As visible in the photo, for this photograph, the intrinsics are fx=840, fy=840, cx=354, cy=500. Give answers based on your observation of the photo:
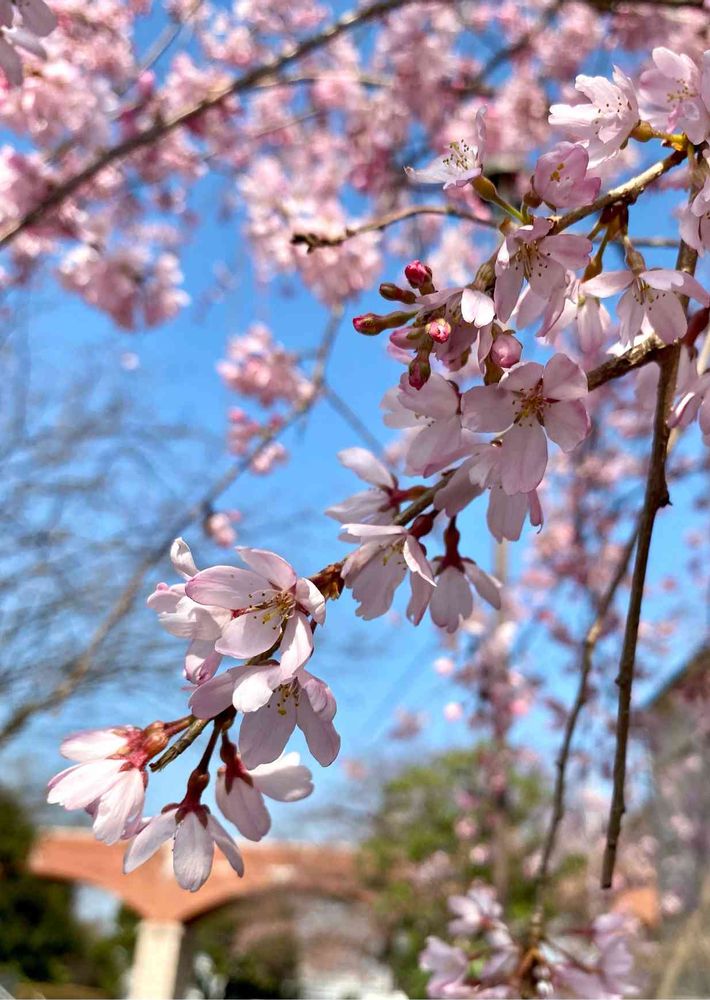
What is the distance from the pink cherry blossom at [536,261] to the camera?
551 mm

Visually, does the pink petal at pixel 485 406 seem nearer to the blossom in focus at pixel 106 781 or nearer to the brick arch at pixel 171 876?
the blossom in focus at pixel 106 781

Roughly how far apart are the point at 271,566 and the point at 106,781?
19cm

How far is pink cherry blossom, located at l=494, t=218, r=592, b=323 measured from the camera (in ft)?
1.81

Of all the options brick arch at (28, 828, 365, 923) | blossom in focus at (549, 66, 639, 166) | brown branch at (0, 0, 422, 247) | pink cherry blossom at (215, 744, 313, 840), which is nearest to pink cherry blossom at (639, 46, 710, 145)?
blossom in focus at (549, 66, 639, 166)

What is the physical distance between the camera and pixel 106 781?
565 mm

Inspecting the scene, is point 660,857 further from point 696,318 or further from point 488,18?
point 696,318

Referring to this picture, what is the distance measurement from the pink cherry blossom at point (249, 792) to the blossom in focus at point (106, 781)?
7 cm

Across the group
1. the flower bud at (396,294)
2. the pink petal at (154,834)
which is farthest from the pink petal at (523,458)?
the pink petal at (154,834)

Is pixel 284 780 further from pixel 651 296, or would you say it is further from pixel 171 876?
pixel 171 876

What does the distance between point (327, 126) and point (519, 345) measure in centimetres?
390

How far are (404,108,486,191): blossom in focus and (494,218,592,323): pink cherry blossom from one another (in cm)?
6

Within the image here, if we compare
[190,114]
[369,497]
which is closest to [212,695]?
[369,497]

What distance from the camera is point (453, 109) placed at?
331 cm

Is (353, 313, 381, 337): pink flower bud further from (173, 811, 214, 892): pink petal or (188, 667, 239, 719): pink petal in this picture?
(173, 811, 214, 892): pink petal
